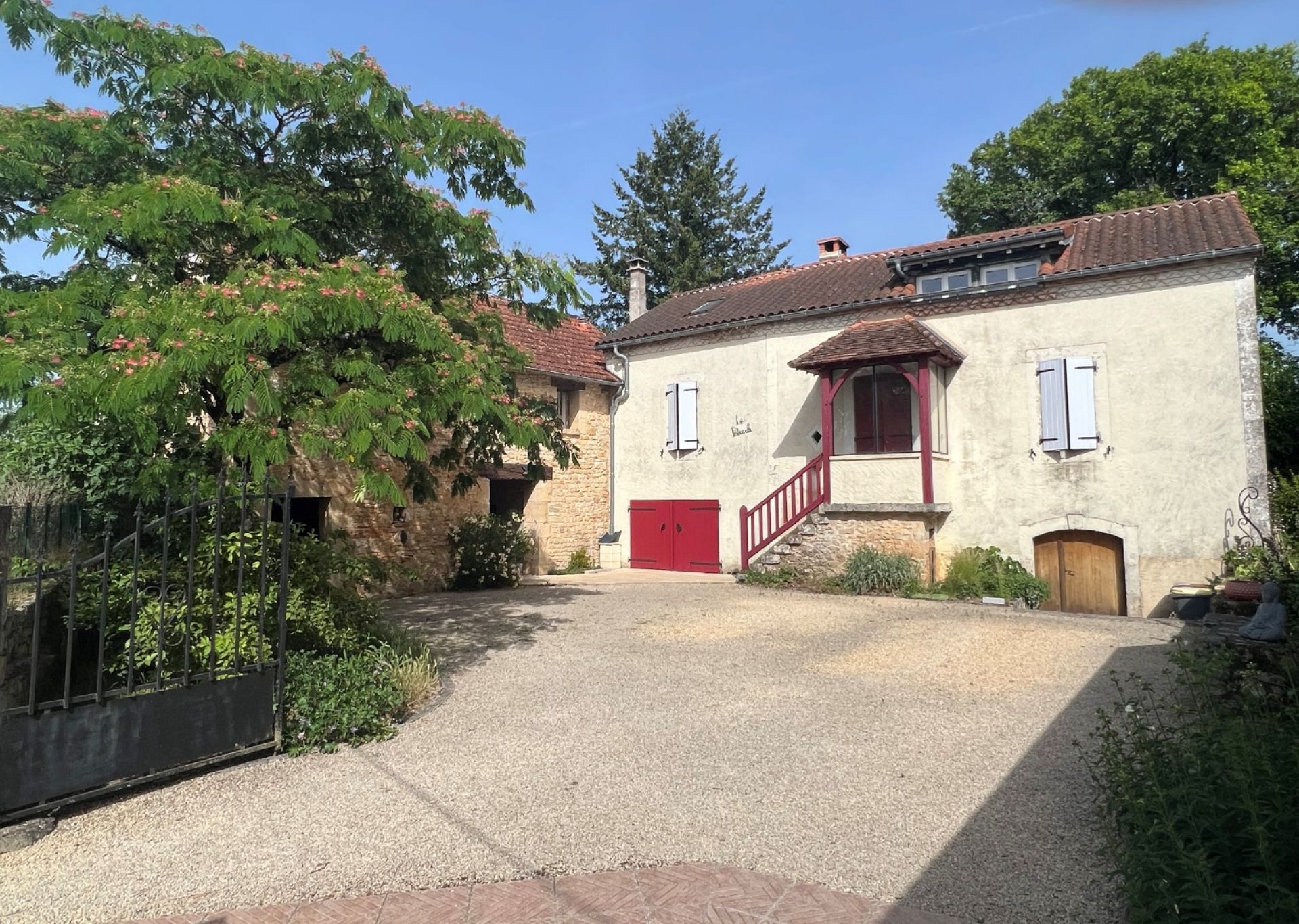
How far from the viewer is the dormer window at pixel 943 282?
46.1ft

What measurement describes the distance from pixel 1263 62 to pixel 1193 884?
23.3 metres

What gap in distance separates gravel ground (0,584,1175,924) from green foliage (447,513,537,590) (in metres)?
6.51

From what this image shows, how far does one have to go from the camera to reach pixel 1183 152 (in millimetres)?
19609

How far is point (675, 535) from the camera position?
55.6 feet

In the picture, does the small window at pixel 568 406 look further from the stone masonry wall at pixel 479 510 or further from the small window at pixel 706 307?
the small window at pixel 706 307

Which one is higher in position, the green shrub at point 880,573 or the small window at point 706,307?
the small window at point 706,307

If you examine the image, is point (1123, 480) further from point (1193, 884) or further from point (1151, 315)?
point (1193, 884)

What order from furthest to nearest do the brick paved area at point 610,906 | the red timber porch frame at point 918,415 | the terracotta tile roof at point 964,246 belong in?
the red timber porch frame at point 918,415 < the terracotta tile roof at point 964,246 < the brick paved area at point 610,906

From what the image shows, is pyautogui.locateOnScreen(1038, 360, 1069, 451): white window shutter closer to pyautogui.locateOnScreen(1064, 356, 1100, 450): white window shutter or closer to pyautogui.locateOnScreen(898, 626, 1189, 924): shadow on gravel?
pyautogui.locateOnScreen(1064, 356, 1100, 450): white window shutter

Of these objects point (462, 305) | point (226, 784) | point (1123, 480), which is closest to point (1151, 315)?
point (1123, 480)

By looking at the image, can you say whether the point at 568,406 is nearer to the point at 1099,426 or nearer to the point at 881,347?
the point at 881,347

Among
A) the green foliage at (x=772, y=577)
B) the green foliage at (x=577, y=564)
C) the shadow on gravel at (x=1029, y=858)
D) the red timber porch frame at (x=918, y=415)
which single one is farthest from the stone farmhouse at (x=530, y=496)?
the shadow on gravel at (x=1029, y=858)

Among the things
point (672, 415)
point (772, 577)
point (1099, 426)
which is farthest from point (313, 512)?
point (1099, 426)

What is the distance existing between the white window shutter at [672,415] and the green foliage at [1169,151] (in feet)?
39.2
